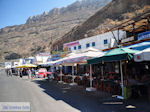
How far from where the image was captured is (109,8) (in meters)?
50.7

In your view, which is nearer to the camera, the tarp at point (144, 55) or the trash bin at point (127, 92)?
the tarp at point (144, 55)

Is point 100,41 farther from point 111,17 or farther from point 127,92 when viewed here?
point 111,17

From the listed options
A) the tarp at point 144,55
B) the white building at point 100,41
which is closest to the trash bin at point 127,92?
the tarp at point 144,55

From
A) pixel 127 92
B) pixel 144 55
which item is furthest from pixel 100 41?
pixel 144 55

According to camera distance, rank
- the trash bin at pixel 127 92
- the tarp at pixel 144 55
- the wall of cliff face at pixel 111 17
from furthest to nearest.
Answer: the wall of cliff face at pixel 111 17 < the trash bin at pixel 127 92 < the tarp at pixel 144 55

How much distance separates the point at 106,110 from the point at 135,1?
46.8 meters

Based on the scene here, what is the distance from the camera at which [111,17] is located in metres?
47.7

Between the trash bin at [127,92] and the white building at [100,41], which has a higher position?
the white building at [100,41]

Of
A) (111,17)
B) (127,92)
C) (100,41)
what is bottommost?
(127,92)

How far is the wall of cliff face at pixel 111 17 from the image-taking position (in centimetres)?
4188

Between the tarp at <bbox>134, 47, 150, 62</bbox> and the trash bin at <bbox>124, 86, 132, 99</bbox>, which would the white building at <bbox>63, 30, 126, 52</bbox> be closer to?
the trash bin at <bbox>124, 86, 132, 99</bbox>

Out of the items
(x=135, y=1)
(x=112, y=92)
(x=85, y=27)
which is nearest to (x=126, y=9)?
(x=135, y=1)

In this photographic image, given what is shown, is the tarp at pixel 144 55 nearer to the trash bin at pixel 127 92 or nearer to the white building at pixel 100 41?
the trash bin at pixel 127 92

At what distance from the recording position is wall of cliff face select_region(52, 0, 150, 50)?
41875 millimetres
